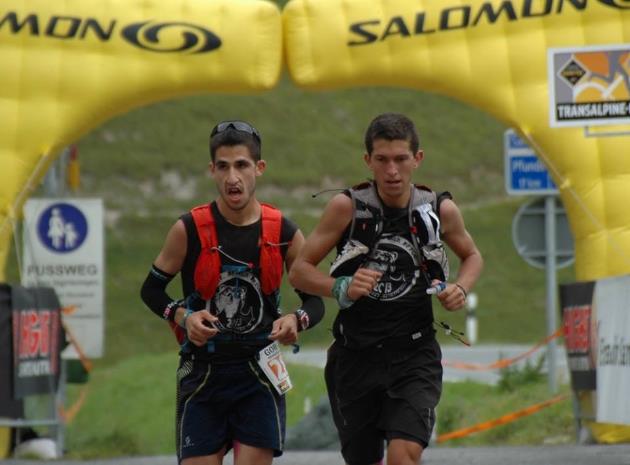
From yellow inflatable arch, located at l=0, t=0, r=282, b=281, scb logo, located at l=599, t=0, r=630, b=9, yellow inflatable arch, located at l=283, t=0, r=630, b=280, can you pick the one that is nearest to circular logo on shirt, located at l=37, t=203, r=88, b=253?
yellow inflatable arch, located at l=0, t=0, r=282, b=281

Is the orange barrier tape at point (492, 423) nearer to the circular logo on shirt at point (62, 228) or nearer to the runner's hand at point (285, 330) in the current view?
the circular logo on shirt at point (62, 228)

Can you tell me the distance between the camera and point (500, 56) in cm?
1381

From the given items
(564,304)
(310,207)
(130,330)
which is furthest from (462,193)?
(564,304)

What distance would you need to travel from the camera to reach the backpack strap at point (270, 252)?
24.9 ft

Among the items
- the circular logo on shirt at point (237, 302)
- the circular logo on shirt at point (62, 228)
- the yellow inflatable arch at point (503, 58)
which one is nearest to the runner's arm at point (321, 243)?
the circular logo on shirt at point (237, 302)

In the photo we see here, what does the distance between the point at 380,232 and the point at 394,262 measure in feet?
0.48

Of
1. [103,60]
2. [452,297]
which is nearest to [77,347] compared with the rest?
[103,60]

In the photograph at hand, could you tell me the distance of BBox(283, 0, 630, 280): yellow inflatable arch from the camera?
44.8 ft

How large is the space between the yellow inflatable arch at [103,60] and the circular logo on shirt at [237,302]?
628 cm

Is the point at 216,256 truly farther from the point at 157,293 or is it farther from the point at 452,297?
the point at 452,297

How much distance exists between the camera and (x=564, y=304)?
1424 cm

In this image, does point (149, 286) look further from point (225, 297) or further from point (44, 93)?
point (44, 93)

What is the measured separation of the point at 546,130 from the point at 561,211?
3.77m

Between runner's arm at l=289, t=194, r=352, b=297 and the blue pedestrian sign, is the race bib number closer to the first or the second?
runner's arm at l=289, t=194, r=352, b=297
